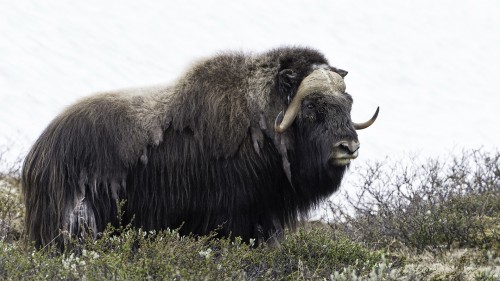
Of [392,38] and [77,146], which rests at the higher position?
[392,38]

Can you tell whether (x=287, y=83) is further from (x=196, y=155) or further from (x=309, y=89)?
(x=196, y=155)

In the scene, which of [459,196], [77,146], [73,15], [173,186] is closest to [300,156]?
[173,186]

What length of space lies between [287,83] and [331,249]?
0.96 m

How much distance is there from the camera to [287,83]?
4699mm

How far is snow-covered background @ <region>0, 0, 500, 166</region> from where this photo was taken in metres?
12.2

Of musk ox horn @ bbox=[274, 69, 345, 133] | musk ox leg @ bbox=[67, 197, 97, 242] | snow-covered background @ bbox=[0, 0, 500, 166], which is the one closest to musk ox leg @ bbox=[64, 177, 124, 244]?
musk ox leg @ bbox=[67, 197, 97, 242]

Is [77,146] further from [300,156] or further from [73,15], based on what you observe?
[73,15]

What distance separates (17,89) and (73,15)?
4783 millimetres

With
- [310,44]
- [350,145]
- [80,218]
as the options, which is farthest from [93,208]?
[310,44]

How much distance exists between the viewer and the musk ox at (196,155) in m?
4.45

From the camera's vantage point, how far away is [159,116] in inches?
181

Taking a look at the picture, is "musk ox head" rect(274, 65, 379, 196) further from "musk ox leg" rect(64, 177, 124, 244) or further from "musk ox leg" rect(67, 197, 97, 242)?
"musk ox leg" rect(67, 197, 97, 242)

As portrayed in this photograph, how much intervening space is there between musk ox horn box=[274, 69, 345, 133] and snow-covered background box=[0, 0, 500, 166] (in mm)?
5652

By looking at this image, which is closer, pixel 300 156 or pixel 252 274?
pixel 252 274
